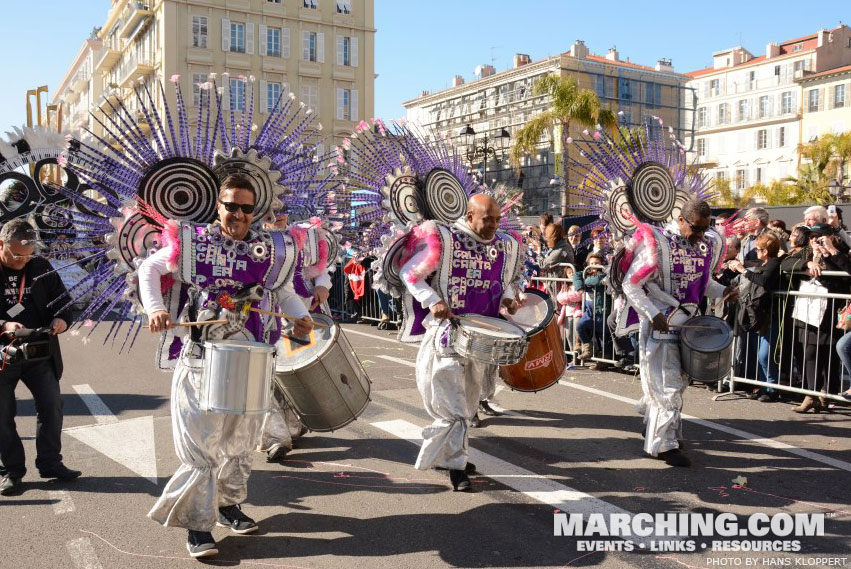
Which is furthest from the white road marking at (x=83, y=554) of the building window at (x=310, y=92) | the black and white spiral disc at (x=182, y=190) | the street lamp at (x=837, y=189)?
the building window at (x=310, y=92)

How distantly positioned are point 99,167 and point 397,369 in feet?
17.9

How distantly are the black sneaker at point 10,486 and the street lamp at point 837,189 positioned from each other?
3885cm

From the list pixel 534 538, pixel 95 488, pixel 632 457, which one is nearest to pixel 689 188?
pixel 632 457

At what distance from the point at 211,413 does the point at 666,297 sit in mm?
3541

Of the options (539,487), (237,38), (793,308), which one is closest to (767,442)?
(793,308)

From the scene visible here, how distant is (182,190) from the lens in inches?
182

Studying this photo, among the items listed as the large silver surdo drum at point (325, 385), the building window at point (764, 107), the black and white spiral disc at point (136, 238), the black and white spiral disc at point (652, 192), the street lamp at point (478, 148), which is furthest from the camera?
the building window at point (764, 107)

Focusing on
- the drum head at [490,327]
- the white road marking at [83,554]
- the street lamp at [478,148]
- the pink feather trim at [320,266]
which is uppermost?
the street lamp at [478,148]

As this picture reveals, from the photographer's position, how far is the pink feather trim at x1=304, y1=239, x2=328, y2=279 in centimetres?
595

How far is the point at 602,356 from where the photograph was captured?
9.91 m

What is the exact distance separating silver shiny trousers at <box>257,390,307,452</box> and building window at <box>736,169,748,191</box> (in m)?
69.0

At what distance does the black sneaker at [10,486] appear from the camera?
513 centimetres

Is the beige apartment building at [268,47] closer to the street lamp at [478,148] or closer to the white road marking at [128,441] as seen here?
the street lamp at [478,148]

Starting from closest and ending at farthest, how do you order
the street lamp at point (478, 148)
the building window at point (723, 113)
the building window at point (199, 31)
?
the street lamp at point (478, 148) < the building window at point (199, 31) < the building window at point (723, 113)
